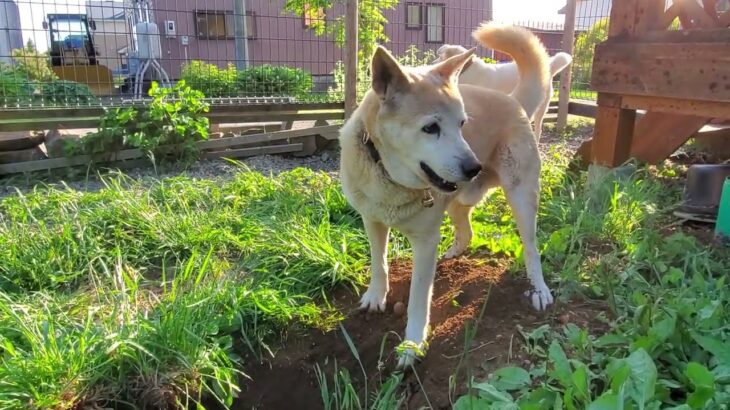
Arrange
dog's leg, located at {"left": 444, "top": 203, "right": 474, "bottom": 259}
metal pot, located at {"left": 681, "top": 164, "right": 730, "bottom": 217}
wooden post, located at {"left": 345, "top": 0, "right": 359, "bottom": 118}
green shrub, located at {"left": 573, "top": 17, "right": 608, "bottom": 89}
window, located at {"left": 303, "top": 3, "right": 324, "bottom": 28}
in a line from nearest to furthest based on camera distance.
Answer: dog's leg, located at {"left": 444, "top": 203, "right": 474, "bottom": 259}
metal pot, located at {"left": 681, "top": 164, "right": 730, "bottom": 217}
wooden post, located at {"left": 345, "top": 0, "right": 359, "bottom": 118}
window, located at {"left": 303, "top": 3, "right": 324, "bottom": 28}
green shrub, located at {"left": 573, "top": 17, "right": 608, "bottom": 89}

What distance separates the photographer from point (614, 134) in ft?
12.7

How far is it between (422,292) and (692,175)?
2.40m

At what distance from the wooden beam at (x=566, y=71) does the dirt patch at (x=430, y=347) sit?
530 cm

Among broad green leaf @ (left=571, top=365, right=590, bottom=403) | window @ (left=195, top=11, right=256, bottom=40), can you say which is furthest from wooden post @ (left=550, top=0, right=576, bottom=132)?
broad green leaf @ (left=571, top=365, right=590, bottom=403)

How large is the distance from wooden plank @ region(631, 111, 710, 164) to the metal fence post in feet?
8.53

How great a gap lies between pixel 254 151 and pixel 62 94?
2.00 meters

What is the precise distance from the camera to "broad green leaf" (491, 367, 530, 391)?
5.14ft

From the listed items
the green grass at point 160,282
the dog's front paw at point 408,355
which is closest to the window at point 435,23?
the green grass at point 160,282

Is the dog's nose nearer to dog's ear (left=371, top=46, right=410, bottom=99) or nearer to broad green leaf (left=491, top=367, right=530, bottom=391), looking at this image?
dog's ear (left=371, top=46, right=410, bottom=99)

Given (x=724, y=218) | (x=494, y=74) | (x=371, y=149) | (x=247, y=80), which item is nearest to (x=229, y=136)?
(x=247, y=80)

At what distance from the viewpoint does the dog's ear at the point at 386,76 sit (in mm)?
1801

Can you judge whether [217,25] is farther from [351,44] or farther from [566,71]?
[566,71]

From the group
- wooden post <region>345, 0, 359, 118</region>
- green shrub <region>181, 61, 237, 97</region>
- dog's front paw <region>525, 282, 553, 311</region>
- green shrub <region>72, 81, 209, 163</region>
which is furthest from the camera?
green shrub <region>181, 61, 237, 97</region>

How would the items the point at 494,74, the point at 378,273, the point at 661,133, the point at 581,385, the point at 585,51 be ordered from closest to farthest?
the point at 581,385, the point at 378,273, the point at 661,133, the point at 494,74, the point at 585,51
